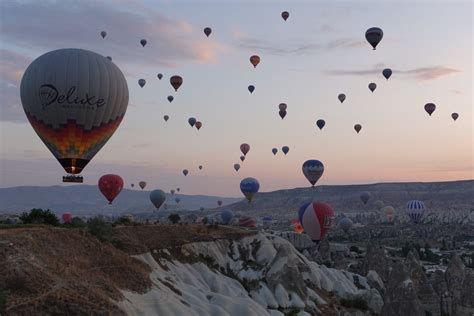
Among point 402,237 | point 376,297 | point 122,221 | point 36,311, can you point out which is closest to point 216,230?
point 122,221

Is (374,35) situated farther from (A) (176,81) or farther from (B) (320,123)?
(A) (176,81)

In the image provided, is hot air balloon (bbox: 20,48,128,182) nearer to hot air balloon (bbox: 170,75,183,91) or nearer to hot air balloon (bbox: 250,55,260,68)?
hot air balloon (bbox: 170,75,183,91)

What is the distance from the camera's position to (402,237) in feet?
608

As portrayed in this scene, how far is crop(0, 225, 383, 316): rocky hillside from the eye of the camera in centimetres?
2666

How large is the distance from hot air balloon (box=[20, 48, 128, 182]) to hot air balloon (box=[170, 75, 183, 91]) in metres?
28.0

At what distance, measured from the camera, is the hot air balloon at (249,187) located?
9019 cm

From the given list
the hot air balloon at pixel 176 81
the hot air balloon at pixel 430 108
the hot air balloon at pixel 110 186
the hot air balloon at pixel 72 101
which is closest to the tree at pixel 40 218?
the hot air balloon at pixel 72 101

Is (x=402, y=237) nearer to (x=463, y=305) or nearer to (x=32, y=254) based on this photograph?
(x=463, y=305)

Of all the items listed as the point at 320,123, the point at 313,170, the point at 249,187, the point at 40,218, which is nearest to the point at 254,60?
the point at 320,123

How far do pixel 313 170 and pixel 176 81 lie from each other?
2069 cm

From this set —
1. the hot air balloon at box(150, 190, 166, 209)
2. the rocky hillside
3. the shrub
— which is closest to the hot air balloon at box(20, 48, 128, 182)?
the shrub

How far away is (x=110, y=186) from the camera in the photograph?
6366 centimetres

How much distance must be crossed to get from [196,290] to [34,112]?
16824mm

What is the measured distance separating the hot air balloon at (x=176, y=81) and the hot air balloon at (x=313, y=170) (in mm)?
19330
